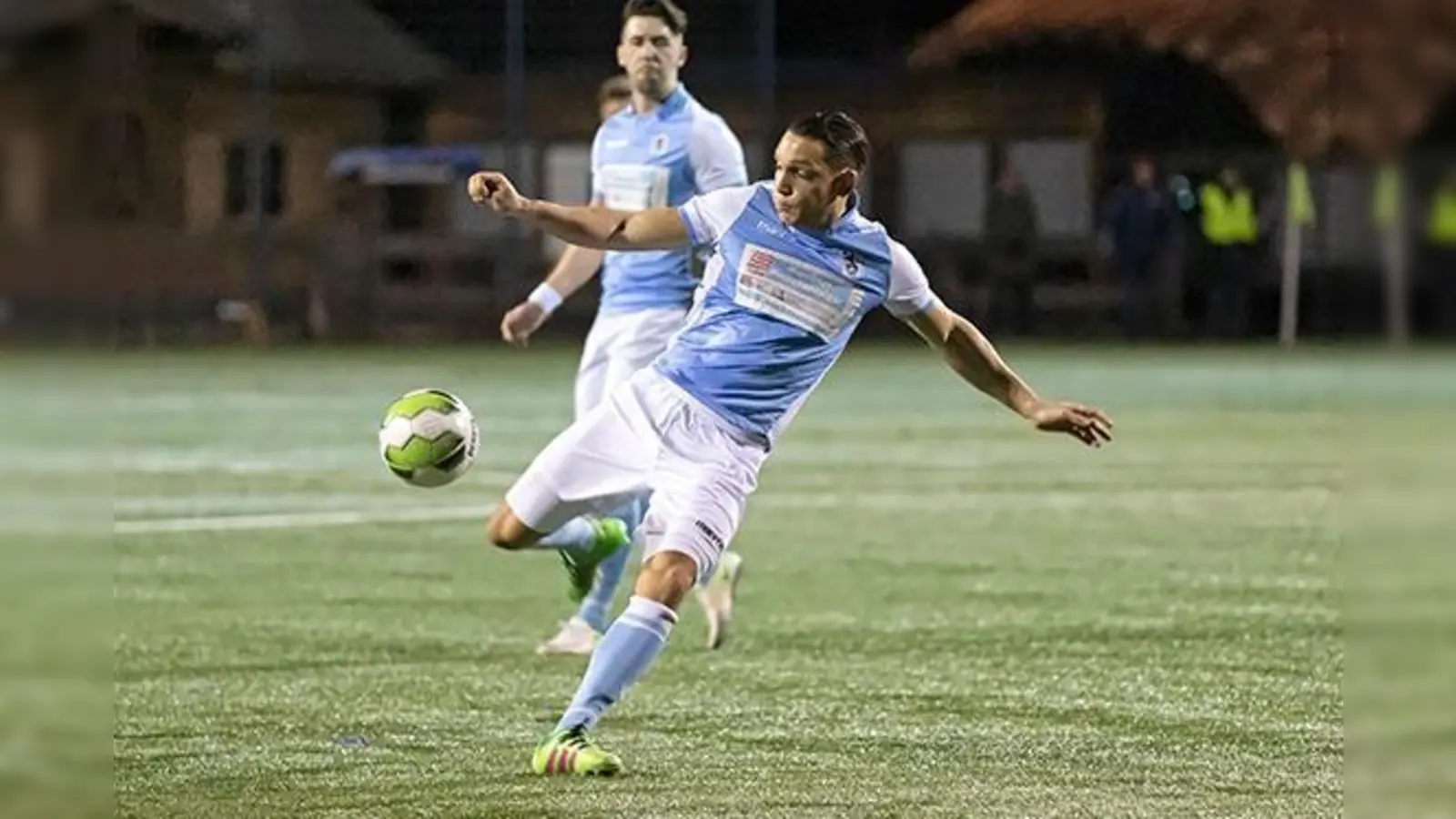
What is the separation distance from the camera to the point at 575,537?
8.70 metres

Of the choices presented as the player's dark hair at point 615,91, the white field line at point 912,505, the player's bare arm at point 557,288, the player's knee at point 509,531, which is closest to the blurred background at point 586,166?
the white field line at point 912,505

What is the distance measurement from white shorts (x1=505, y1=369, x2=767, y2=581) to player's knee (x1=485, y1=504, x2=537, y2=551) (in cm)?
3

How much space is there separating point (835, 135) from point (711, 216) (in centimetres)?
48

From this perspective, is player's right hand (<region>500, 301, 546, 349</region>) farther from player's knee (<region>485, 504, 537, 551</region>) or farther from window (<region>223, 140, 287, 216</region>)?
window (<region>223, 140, 287, 216</region>)

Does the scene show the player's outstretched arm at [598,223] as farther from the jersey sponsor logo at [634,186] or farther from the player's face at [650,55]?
the jersey sponsor logo at [634,186]

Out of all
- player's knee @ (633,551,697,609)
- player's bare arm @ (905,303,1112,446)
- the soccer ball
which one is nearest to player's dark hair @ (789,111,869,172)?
player's bare arm @ (905,303,1112,446)

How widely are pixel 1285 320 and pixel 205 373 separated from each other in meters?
13.2

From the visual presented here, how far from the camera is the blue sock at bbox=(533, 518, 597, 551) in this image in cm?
862

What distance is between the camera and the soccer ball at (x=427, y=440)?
8.18 meters

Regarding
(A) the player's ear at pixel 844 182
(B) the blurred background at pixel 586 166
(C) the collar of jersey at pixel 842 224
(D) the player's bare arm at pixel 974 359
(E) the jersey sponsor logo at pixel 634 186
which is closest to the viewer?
(A) the player's ear at pixel 844 182

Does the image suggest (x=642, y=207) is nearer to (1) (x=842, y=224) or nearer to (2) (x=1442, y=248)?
(1) (x=842, y=224)

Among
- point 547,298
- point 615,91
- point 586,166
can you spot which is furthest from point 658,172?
point 586,166

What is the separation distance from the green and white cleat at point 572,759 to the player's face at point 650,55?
11.6 ft

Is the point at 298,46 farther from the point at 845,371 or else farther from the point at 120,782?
the point at 120,782
